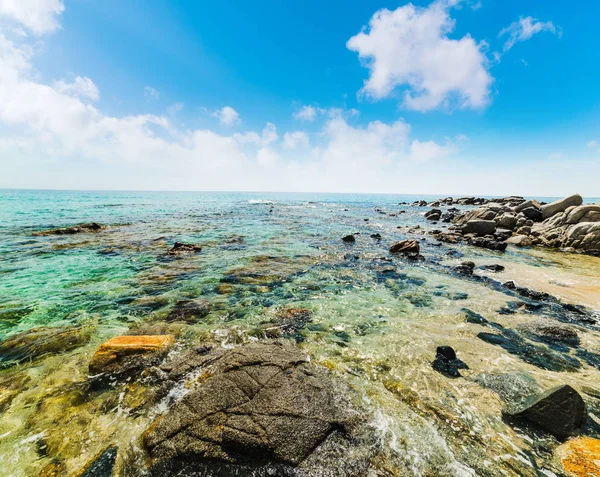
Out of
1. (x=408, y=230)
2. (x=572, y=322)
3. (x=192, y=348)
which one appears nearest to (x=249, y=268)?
(x=192, y=348)

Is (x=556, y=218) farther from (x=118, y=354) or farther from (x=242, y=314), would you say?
(x=118, y=354)

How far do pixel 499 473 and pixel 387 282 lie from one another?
8.55 m

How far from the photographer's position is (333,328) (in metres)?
7.80

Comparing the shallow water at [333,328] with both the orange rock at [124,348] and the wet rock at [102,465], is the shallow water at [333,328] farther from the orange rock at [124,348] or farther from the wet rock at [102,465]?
the orange rock at [124,348]

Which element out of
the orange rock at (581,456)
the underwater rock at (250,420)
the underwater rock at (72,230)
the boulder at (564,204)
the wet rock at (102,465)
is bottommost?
the underwater rock at (72,230)

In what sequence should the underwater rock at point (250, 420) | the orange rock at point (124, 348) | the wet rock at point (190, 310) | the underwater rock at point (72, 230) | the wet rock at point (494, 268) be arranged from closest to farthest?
the underwater rock at point (250, 420) < the orange rock at point (124, 348) < the wet rock at point (190, 310) < the wet rock at point (494, 268) < the underwater rock at point (72, 230)

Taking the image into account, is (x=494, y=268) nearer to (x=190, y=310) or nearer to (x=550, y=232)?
(x=550, y=232)

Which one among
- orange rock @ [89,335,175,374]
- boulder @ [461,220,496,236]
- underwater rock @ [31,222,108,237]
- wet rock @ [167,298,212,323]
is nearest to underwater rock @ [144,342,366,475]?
orange rock @ [89,335,175,374]

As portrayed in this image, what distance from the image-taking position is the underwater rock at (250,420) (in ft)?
11.7

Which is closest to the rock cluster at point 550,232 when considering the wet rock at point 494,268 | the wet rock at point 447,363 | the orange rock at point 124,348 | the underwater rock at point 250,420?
the wet rock at point 494,268

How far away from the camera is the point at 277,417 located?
3.96 metres

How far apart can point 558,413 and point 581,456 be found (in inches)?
24.7

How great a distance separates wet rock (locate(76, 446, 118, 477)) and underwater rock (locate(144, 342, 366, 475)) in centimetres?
43

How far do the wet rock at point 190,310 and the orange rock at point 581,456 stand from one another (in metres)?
8.57
